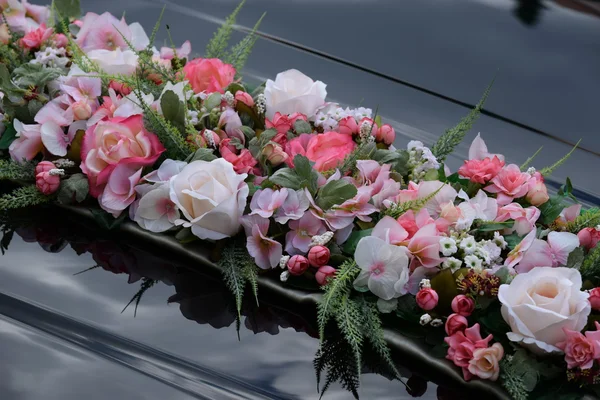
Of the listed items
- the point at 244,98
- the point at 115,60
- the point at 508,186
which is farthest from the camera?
the point at 115,60

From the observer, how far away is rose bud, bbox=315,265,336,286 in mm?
974

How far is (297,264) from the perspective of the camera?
3.22 ft

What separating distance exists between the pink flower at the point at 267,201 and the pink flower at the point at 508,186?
277 mm

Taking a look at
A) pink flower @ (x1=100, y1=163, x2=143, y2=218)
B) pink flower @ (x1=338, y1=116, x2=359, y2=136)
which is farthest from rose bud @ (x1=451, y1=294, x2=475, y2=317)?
pink flower @ (x1=100, y1=163, x2=143, y2=218)

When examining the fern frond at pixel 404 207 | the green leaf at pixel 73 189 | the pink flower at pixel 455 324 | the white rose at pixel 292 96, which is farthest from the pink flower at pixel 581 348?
the green leaf at pixel 73 189

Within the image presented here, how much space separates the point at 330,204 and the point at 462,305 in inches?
8.0

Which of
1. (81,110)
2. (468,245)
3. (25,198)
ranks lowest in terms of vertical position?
(25,198)

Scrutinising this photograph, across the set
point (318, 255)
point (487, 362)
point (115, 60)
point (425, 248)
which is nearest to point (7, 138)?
point (115, 60)

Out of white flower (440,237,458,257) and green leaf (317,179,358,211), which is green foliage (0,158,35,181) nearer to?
green leaf (317,179,358,211)

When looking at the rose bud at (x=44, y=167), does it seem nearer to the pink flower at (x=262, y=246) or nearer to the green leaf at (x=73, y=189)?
the green leaf at (x=73, y=189)

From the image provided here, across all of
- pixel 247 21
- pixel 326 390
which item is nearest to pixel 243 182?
pixel 326 390

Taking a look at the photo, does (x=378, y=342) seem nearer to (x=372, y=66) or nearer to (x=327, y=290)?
(x=327, y=290)

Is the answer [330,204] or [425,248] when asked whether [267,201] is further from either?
[425,248]

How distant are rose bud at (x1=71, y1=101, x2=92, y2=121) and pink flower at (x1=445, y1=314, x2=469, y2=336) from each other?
22.9 inches
